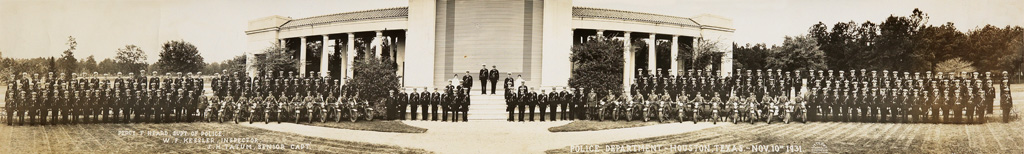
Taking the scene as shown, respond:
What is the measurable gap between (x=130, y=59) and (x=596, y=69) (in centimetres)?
564

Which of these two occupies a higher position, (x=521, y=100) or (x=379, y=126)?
(x=521, y=100)

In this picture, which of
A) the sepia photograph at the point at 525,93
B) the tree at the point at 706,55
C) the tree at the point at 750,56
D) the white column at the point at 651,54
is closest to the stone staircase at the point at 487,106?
the sepia photograph at the point at 525,93

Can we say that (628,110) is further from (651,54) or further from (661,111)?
(651,54)

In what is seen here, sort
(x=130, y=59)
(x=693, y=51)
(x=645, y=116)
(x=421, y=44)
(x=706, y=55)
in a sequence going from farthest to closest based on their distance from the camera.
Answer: (x=693, y=51), (x=706, y=55), (x=421, y=44), (x=645, y=116), (x=130, y=59)

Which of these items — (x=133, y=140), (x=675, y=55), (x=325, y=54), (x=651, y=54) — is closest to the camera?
(x=133, y=140)

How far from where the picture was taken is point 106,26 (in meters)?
6.12

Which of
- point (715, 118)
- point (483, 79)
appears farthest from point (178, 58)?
point (715, 118)

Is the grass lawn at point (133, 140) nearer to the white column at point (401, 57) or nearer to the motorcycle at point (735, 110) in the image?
the white column at point (401, 57)

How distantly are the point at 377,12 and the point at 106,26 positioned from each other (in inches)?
126

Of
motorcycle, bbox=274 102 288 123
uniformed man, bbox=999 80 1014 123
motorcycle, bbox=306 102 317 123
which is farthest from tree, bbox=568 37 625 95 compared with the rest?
uniformed man, bbox=999 80 1014 123

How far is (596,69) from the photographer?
634 cm

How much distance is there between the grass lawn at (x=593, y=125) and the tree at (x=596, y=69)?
1.26 feet

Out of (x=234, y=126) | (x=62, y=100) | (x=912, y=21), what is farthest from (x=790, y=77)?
(x=62, y=100)

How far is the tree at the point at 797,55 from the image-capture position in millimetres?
5891
